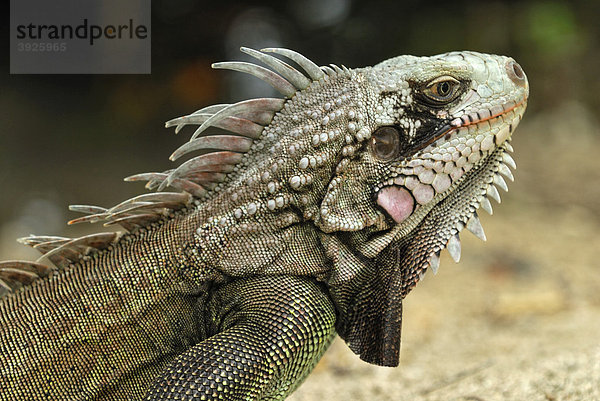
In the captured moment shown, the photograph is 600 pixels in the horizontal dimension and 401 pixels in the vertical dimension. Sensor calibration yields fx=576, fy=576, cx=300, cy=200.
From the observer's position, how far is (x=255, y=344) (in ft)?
9.09

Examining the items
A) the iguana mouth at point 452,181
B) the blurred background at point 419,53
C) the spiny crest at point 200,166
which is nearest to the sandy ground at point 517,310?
the blurred background at point 419,53

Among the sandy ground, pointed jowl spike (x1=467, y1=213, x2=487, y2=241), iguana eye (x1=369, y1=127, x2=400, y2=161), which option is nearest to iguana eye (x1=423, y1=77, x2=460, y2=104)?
iguana eye (x1=369, y1=127, x2=400, y2=161)

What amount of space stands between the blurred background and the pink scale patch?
2.73m

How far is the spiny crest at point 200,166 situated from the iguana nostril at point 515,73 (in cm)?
93

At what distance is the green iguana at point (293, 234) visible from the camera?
303cm

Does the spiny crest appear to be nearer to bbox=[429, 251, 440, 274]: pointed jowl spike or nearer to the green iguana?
the green iguana

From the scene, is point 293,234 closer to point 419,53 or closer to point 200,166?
point 200,166

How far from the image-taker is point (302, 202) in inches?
119

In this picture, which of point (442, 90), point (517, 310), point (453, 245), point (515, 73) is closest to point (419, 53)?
point (517, 310)

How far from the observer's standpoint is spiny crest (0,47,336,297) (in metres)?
3.13

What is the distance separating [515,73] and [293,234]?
1.50m

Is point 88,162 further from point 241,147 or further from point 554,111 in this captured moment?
point 554,111

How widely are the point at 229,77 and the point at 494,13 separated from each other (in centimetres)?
696

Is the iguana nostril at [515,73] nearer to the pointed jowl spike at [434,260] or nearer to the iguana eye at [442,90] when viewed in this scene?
the iguana eye at [442,90]
